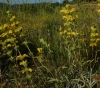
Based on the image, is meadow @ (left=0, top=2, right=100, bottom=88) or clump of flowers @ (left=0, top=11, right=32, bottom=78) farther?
meadow @ (left=0, top=2, right=100, bottom=88)

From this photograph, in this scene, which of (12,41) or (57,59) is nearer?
(12,41)

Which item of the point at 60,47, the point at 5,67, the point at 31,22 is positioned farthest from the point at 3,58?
the point at 31,22

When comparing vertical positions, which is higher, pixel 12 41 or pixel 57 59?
pixel 12 41

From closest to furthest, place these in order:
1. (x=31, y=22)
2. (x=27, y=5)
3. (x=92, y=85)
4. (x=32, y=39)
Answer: (x=92, y=85)
(x=32, y=39)
(x=27, y=5)
(x=31, y=22)

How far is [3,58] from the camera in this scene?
11.2 feet

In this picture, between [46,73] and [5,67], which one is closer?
[46,73]

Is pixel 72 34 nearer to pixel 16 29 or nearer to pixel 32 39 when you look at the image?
pixel 16 29

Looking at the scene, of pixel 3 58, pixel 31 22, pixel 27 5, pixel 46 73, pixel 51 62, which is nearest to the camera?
pixel 46 73

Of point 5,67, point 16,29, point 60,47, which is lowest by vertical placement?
point 5,67

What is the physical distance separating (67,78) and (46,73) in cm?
33

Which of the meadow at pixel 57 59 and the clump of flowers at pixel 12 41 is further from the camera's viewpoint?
the meadow at pixel 57 59

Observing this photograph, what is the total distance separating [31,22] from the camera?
517 centimetres

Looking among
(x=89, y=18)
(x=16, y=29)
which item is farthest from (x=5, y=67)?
(x=89, y=18)

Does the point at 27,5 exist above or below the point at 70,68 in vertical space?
above
